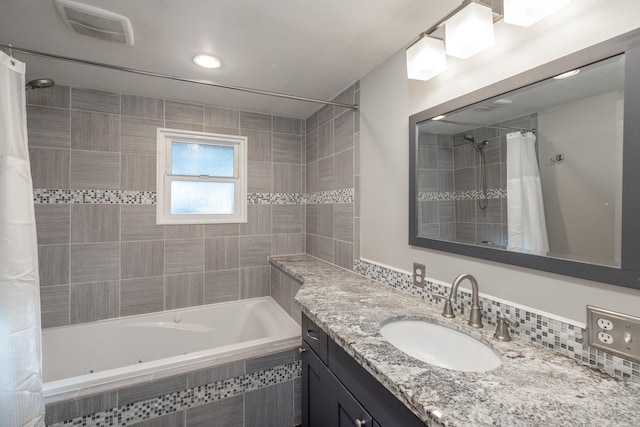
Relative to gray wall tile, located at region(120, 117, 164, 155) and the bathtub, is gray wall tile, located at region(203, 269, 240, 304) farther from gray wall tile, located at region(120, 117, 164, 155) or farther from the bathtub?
gray wall tile, located at region(120, 117, 164, 155)

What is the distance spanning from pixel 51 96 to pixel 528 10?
3024mm

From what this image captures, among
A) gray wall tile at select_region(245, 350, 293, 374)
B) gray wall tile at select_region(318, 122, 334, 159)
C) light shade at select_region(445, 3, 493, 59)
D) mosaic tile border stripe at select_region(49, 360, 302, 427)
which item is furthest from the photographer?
gray wall tile at select_region(318, 122, 334, 159)

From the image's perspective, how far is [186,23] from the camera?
1.45 m

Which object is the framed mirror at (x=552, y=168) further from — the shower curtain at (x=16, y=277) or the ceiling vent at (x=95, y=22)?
the shower curtain at (x=16, y=277)

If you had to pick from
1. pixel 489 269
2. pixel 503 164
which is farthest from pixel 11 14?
pixel 489 269

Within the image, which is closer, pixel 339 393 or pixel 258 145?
pixel 339 393

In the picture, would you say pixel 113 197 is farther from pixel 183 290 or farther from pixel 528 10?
pixel 528 10

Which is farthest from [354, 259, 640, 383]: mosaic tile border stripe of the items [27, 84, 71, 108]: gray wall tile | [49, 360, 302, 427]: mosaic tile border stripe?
[27, 84, 71, 108]: gray wall tile

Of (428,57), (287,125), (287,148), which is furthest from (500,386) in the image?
(287,125)

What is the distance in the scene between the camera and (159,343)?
236cm

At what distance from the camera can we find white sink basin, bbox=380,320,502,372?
1.02 meters

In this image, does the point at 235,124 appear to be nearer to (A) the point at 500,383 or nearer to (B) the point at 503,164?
(B) the point at 503,164

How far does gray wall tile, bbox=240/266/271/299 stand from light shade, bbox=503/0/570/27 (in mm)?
2551

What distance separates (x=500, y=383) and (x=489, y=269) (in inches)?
20.2
